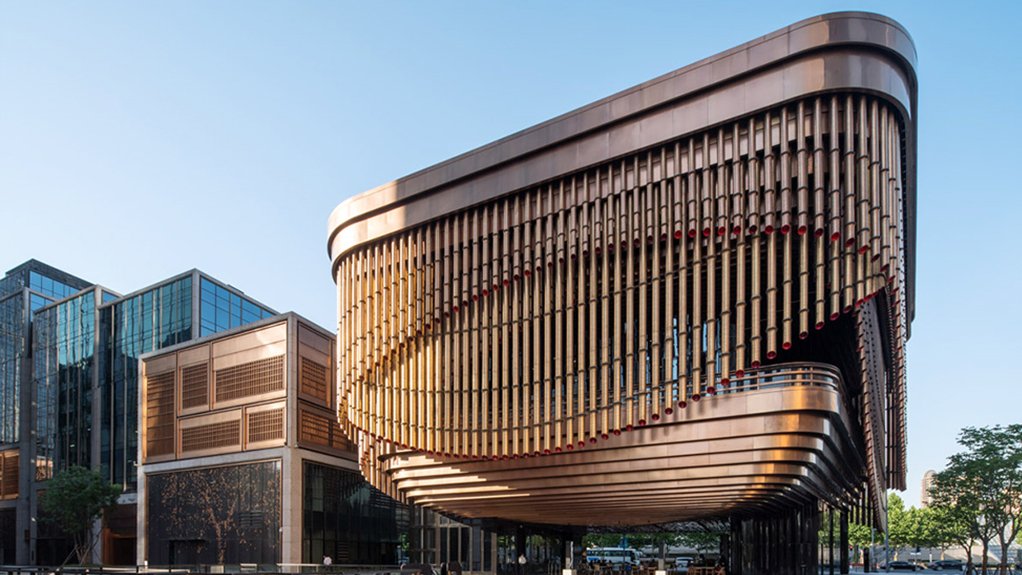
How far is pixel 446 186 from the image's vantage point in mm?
30391

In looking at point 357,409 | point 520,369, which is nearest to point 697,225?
point 520,369

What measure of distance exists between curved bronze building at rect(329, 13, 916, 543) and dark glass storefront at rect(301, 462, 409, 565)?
38.0ft

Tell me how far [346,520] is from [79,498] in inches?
697

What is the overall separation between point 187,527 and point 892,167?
36711 millimetres

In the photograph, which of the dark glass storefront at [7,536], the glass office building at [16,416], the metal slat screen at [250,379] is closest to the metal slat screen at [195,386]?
the metal slat screen at [250,379]

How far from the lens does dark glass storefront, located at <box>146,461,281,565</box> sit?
43.4 meters

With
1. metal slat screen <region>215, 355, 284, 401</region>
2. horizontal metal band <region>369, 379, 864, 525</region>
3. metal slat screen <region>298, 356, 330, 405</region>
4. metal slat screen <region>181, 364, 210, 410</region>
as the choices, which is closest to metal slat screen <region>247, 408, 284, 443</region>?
metal slat screen <region>215, 355, 284, 401</region>

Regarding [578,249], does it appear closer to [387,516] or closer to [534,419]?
[534,419]

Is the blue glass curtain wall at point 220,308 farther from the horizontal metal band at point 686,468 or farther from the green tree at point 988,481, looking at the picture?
the green tree at point 988,481

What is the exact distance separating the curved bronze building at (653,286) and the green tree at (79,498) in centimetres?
2759

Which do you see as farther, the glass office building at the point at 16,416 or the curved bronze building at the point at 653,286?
the glass office building at the point at 16,416

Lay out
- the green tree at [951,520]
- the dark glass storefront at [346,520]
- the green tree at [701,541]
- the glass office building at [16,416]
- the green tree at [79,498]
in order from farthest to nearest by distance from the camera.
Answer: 1. the green tree at [701,541]
2. the glass office building at [16,416]
3. the green tree at [79,498]
4. the green tree at [951,520]
5. the dark glass storefront at [346,520]

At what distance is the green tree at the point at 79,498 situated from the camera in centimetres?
5453

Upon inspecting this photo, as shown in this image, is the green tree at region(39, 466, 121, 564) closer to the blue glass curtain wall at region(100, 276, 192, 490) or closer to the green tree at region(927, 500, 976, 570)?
the blue glass curtain wall at region(100, 276, 192, 490)
